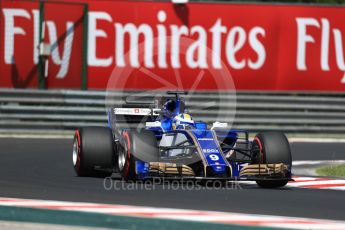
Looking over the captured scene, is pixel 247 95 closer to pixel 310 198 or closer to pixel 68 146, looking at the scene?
pixel 68 146

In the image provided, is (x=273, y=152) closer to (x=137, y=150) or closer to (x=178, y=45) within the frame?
(x=137, y=150)

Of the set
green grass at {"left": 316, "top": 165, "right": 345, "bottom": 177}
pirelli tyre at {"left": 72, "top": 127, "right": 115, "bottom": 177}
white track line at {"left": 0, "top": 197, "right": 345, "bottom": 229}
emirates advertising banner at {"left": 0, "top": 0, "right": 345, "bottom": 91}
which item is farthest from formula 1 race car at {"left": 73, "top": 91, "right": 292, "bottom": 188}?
emirates advertising banner at {"left": 0, "top": 0, "right": 345, "bottom": 91}

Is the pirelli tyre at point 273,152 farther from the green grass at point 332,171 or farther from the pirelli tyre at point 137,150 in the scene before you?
the green grass at point 332,171

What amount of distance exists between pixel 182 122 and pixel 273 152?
4.13 feet

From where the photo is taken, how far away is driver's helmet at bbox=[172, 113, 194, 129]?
12.5 metres

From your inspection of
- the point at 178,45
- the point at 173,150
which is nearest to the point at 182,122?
the point at 173,150

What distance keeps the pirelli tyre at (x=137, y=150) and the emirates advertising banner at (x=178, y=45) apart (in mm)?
8868

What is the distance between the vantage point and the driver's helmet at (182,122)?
12.5m

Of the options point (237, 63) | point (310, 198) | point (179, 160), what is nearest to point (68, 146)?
point (237, 63)

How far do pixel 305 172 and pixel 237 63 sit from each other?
711 cm

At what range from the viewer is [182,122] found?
1255 cm

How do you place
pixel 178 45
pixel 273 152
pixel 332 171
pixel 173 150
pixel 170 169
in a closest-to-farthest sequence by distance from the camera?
pixel 170 169 → pixel 273 152 → pixel 173 150 → pixel 332 171 → pixel 178 45

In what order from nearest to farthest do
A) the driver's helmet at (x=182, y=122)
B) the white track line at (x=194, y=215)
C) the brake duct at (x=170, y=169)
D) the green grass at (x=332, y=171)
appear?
the white track line at (x=194, y=215)
the brake duct at (x=170, y=169)
the driver's helmet at (x=182, y=122)
the green grass at (x=332, y=171)

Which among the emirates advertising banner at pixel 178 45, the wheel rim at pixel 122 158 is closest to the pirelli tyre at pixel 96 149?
the wheel rim at pixel 122 158
